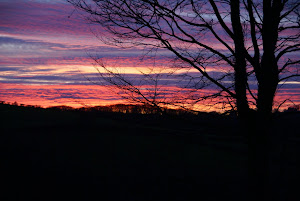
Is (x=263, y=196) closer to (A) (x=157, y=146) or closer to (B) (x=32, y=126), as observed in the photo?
(A) (x=157, y=146)

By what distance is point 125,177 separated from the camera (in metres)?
9.55

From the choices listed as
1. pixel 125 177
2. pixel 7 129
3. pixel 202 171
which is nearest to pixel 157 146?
pixel 202 171

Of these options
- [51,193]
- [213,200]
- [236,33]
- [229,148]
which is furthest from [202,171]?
[236,33]

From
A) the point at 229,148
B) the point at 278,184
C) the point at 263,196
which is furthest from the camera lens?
the point at 229,148

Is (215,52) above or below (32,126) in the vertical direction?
above

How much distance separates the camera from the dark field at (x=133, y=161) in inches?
316

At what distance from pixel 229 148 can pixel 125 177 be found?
6733mm

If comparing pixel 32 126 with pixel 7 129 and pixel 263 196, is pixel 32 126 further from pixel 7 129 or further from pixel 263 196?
pixel 263 196

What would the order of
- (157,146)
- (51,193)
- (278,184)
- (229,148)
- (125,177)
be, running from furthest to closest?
1. (229,148)
2. (157,146)
3. (278,184)
4. (125,177)
5. (51,193)

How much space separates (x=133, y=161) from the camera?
1105cm

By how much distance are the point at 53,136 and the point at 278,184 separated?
9.71 meters

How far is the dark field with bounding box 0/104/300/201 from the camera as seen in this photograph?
8.04 metres

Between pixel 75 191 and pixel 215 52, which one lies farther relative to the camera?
pixel 75 191

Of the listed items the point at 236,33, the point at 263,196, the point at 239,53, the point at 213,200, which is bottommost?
the point at 213,200
